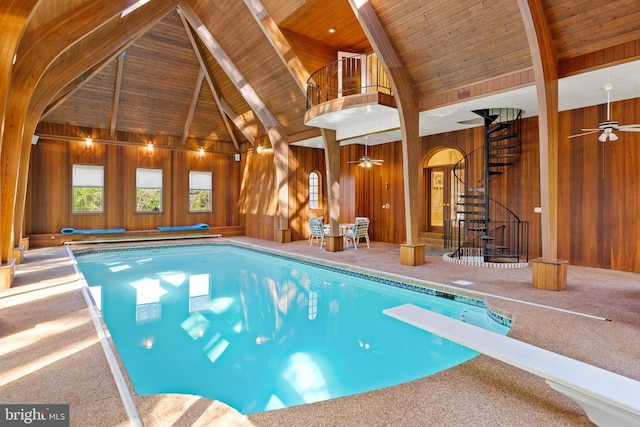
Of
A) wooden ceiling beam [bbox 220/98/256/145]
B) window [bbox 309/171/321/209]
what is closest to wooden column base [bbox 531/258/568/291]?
window [bbox 309/171/321/209]

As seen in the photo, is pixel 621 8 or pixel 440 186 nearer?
pixel 621 8

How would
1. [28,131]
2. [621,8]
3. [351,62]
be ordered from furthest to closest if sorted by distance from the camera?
[351,62], [28,131], [621,8]

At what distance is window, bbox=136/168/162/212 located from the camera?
11.9m

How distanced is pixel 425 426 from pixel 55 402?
218cm

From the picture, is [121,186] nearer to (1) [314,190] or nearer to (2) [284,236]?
(2) [284,236]

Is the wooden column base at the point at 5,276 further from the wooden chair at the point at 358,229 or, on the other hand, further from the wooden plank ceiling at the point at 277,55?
the wooden chair at the point at 358,229

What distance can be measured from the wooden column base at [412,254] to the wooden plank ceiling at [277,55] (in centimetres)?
294

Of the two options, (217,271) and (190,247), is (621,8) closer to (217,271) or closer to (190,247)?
(217,271)

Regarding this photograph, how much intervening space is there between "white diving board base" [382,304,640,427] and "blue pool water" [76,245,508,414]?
90 centimetres

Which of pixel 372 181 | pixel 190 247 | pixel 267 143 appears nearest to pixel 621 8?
pixel 372 181

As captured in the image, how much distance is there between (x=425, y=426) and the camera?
6.57 ft

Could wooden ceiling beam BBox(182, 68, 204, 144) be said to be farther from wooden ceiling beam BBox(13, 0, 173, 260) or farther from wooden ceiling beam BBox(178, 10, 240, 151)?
wooden ceiling beam BBox(13, 0, 173, 260)

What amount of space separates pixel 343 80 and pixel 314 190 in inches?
147

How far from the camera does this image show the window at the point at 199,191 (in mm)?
12766
